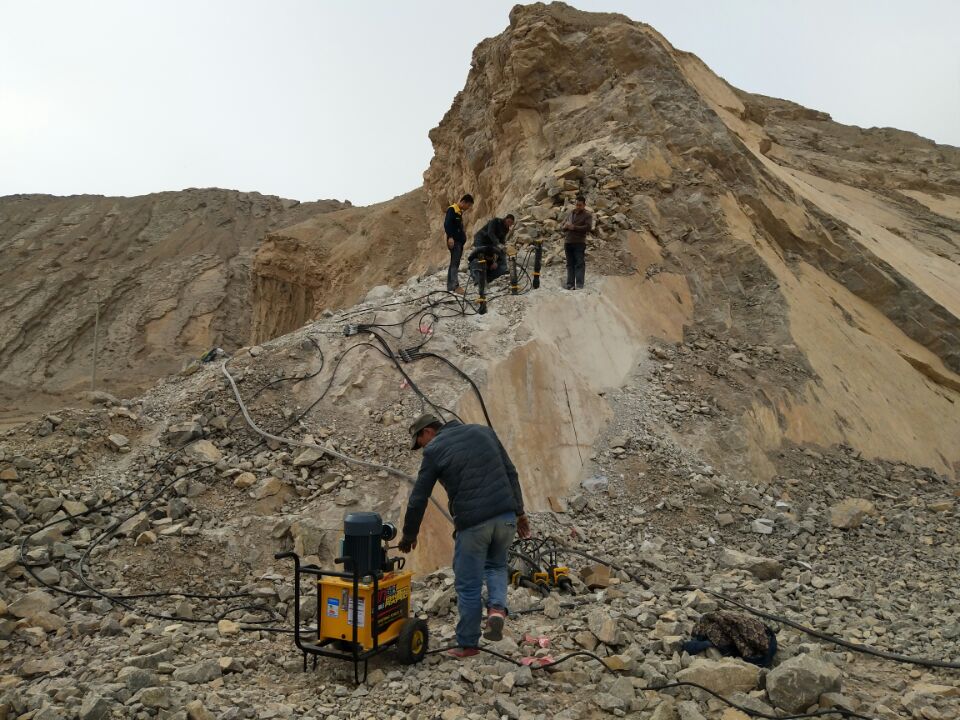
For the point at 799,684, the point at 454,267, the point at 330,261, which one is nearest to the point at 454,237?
the point at 454,267

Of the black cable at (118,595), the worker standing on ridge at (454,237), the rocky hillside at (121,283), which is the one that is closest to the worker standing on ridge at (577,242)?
the worker standing on ridge at (454,237)

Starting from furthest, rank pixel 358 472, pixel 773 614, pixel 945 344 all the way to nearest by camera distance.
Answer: pixel 945 344 < pixel 358 472 < pixel 773 614

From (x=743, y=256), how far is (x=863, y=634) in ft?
21.8

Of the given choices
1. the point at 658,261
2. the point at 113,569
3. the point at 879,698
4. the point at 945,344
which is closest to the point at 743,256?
the point at 658,261

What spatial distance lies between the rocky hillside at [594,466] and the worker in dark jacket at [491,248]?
0.80ft

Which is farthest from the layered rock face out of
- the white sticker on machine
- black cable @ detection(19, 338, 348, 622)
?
black cable @ detection(19, 338, 348, 622)

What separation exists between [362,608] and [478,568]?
72cm

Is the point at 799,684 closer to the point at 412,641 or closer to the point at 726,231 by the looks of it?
the point at 412,641

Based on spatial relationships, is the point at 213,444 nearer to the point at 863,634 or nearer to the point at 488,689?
the point at 488,689

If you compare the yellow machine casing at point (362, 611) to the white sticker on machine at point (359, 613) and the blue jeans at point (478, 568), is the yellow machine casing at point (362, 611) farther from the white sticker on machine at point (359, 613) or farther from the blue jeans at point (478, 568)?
the blue jeans at point (478, 568)

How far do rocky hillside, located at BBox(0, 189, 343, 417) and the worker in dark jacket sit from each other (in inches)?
764

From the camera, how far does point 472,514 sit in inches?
160

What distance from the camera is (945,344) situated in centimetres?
1050

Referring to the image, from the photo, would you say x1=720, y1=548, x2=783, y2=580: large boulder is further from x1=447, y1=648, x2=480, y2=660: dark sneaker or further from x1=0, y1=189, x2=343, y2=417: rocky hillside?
x1=0, y1=189, x2=343, y2=417: rocky hillside
